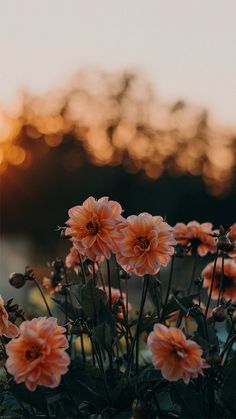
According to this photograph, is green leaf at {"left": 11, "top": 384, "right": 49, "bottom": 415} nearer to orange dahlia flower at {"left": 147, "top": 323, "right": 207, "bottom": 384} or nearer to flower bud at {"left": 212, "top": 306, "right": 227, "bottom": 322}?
orange dahlia flower at {"left": 147, "top": 323, "right": 207, "bottom": 384}

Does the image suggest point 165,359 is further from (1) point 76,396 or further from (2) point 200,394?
(1) point 76,396

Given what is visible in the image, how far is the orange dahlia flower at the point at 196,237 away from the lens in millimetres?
2400

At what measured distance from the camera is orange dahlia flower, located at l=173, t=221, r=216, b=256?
94.5 inches

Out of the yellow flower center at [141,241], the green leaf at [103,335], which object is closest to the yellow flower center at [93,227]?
the yellow flower center at [141,241]

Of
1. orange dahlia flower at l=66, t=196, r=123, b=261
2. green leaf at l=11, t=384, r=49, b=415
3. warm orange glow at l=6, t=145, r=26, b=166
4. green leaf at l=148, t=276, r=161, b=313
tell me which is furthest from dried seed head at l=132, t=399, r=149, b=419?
warm orange glow at l=6, t=145, r=26, b=166

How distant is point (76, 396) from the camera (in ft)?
5.92

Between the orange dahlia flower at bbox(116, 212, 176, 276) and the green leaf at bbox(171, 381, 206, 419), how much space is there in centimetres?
28

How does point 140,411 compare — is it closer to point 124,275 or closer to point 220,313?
point 220,313

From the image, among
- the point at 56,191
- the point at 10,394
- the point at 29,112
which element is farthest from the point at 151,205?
the point at 10,394

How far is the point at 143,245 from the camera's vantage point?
184 cm

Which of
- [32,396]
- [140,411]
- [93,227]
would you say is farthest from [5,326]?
[140,411]

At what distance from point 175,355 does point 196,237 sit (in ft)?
2.76

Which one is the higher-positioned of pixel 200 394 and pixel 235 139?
pixel 200 394

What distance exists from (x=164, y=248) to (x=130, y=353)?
0.95 ft
